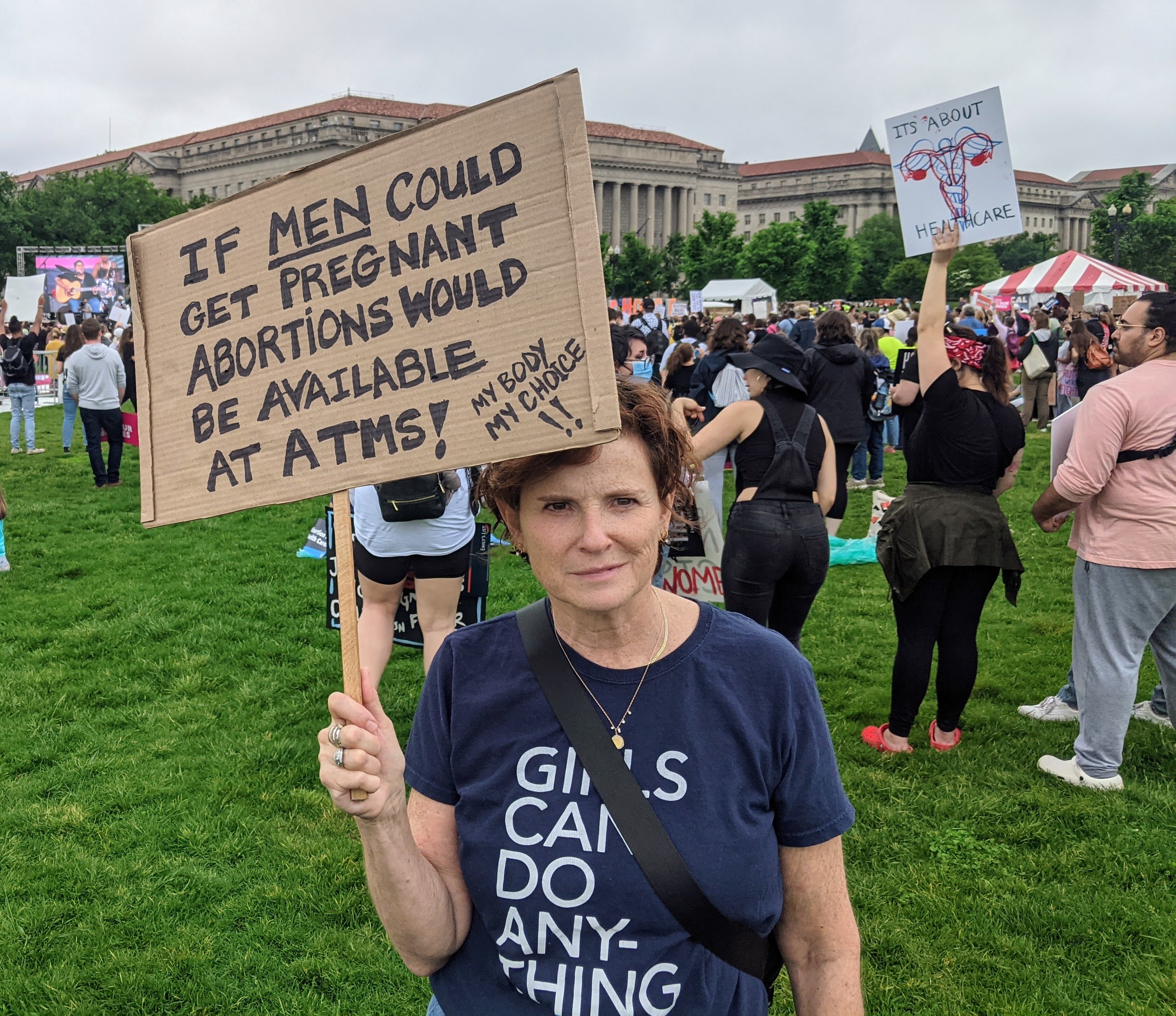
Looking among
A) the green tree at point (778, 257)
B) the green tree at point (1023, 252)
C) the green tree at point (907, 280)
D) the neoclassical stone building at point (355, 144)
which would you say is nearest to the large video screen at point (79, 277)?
the green tree at point (778, 257)

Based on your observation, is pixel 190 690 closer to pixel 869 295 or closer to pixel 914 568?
pixel 914 568

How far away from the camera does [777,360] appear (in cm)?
461

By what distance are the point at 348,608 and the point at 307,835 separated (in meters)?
2.86

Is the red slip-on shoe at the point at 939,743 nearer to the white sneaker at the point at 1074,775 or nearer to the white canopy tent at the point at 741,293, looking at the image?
the white sneaker at the point at 1074,775

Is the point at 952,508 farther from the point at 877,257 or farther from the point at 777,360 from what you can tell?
the point at 877,257

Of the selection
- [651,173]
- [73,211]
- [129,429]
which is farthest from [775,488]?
[651,173]

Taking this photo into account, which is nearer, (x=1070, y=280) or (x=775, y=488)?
(x=775, y=488)

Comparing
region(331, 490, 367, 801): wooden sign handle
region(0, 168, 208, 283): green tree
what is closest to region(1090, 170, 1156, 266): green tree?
region(0, 168, 208, 283): green tree

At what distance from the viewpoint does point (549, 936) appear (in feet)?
4.98

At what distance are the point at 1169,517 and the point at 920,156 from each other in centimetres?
200

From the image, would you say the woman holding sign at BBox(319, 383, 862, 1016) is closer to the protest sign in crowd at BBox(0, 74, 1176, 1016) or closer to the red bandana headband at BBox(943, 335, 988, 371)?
the protest sign in crowd at BBox(0, 74, 1176, 1016)

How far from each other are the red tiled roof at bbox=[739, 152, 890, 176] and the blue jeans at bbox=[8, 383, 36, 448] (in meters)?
127

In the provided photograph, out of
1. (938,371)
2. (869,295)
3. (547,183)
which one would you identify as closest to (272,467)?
(547,183)

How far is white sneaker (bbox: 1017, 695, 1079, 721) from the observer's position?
5.18 m
